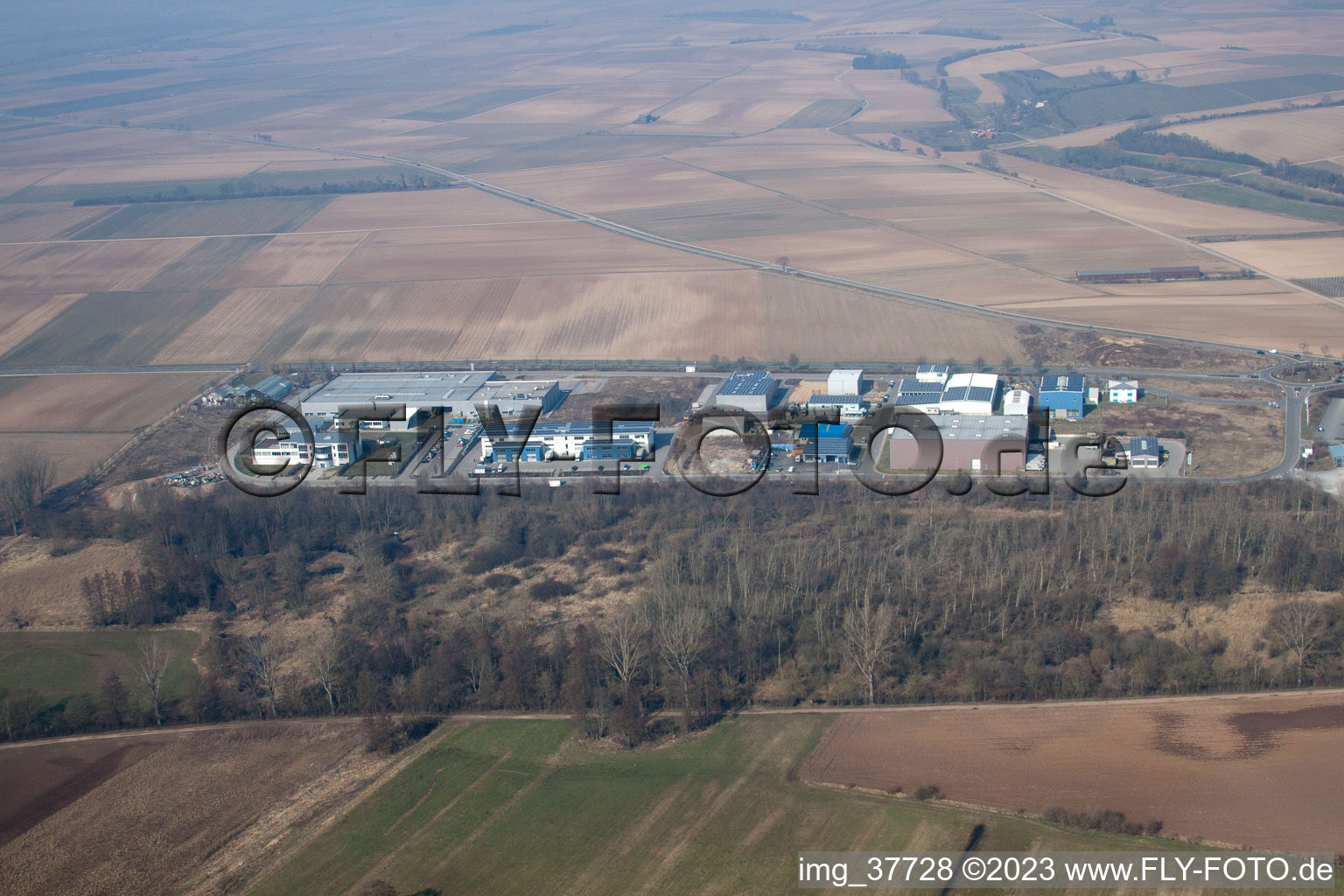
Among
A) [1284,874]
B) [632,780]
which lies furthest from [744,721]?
[1284,874]

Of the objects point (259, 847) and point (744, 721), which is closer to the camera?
point (259, 847)

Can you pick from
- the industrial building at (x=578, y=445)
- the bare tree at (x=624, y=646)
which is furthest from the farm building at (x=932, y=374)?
the bare tree at (x=624, y=646)

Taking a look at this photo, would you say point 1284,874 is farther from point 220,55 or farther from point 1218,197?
point 220,55

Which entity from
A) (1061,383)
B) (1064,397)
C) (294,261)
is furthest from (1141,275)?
(294,261)

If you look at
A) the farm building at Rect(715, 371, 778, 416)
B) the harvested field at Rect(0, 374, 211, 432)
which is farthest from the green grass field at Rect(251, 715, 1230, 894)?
the harvested field at Rect(0, 374, 211, 432)

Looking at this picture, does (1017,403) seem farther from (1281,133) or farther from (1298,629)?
(1281,133)

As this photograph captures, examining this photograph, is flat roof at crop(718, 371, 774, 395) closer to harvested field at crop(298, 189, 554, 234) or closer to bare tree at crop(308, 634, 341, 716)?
bare tree at crop(308, 634, 341, 716)
